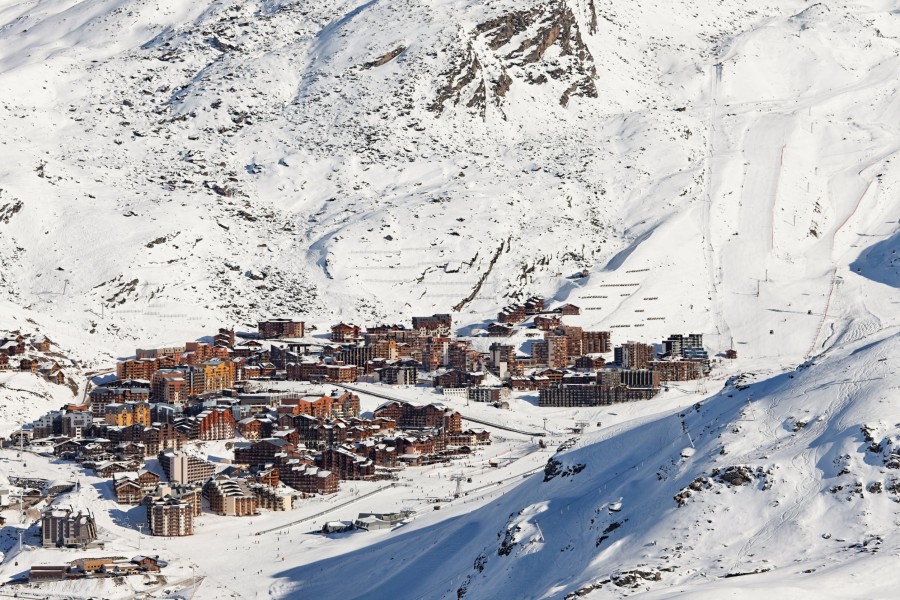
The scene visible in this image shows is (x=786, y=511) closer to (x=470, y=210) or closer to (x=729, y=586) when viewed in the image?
(x=729, y=586)

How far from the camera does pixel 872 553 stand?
5991cm

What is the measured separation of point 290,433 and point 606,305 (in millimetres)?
44552

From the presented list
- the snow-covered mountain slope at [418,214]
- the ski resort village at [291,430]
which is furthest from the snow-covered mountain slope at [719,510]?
the snow-covered mountain slope at [418,214]

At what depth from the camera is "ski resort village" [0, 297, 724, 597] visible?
323 ft

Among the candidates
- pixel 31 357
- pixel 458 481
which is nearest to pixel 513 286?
pixel 31 357

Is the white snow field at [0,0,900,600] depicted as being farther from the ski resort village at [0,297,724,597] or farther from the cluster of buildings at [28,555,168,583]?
the cluster of buildings at [28,555,168,583]

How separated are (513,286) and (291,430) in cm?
4334

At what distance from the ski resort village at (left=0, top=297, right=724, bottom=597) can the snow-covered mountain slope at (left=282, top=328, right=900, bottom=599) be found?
18.2 metres

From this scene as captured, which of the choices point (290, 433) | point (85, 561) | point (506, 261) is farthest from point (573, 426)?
point (85, 561)

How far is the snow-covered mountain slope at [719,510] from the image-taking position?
200ft

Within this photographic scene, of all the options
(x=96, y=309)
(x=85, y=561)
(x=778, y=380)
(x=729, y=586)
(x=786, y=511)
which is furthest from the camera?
(x=96, y=309)

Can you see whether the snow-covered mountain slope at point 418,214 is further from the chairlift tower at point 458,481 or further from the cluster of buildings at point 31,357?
the chairlift tower at point 458,481

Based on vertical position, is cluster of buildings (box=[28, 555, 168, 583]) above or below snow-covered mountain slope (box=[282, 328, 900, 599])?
below

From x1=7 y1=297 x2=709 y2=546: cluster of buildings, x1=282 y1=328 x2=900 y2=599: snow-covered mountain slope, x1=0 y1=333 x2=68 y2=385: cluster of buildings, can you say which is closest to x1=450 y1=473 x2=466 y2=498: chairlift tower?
x1=7 y1=297 x2=709 y2=546: cluster of buildings
